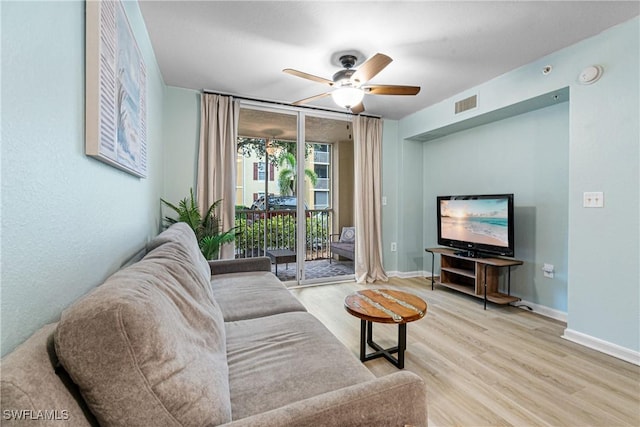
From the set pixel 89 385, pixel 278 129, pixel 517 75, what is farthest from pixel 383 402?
pixel 278 129

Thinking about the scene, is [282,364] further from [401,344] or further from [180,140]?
[180,140]

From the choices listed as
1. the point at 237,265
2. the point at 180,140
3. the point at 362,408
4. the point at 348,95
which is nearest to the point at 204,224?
the point at 237,265

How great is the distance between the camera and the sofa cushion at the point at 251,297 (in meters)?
1.71

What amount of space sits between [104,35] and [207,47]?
1.55m

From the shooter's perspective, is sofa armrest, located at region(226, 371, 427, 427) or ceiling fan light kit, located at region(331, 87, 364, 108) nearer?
sofa armrest, located at region(226, 371, 427, 427)

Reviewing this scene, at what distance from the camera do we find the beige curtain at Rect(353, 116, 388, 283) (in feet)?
13.7

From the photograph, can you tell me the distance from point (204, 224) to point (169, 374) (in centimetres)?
266

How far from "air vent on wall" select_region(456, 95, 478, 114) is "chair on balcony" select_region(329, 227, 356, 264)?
222 cm

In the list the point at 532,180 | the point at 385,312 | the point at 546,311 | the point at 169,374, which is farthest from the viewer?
the point at 532,180

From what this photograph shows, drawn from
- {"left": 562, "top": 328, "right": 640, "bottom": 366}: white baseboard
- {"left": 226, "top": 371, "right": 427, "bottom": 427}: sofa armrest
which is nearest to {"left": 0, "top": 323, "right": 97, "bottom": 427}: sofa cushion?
{"left": 226, "top": 371, "right": 427, "bottom": 427}: sofa armrest

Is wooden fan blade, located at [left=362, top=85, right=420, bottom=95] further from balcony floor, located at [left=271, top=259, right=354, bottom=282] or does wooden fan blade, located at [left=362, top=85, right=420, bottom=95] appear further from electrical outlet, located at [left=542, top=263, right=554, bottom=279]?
balcony floor, located at [left=271, top=259, right=354, bottom=282]

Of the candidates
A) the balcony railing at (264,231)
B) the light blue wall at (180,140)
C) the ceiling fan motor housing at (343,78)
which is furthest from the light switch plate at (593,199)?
the light blue wall at (180,140)

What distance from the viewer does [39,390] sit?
0.50 m

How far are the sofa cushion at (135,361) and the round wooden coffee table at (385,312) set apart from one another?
1.19m
